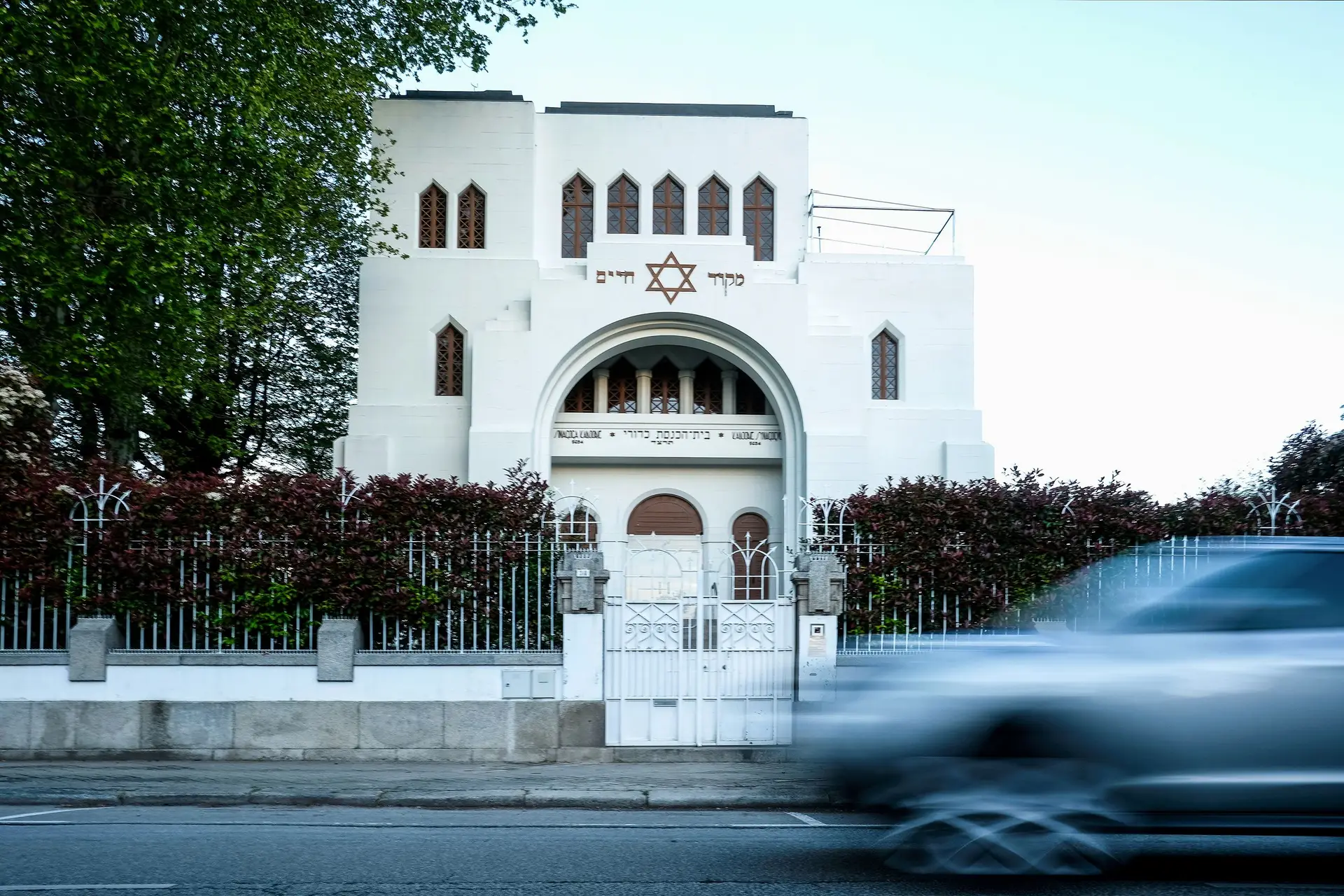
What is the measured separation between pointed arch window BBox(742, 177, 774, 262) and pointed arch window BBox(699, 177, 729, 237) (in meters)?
0.44

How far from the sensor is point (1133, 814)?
6.22 meters

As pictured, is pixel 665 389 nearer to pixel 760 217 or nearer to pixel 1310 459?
pixel 760 217

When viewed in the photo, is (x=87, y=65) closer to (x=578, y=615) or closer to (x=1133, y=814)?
(x=578, y=615)

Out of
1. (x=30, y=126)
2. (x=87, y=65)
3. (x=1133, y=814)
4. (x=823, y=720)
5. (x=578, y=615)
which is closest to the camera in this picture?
(x=1133, y=814)

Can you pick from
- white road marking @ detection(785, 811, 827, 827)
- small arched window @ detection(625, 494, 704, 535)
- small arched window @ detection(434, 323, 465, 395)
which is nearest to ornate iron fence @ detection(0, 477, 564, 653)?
white road marking @ detection(785, 811, 827, 827)

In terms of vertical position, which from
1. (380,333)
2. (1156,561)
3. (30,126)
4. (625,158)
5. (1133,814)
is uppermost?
(625,158)

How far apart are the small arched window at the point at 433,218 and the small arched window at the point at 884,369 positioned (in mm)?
9842

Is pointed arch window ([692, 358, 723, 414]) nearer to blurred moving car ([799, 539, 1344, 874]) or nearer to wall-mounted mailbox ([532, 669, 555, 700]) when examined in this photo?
wall-mounted mailbox ([532, 669, 555, 700])

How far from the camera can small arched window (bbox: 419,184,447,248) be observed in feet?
92.9

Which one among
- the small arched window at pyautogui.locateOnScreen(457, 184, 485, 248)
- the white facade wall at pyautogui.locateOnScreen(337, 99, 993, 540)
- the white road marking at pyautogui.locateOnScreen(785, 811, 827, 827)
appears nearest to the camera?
the white road marking at pyautogui.locateOnScreen(785, 811, 827, 827)

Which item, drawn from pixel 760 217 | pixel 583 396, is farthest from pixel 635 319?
pixel 760 217

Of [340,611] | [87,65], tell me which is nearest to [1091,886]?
[340,611]

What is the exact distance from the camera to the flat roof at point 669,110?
2919 centimetres

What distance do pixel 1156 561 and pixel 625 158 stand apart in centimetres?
2173
